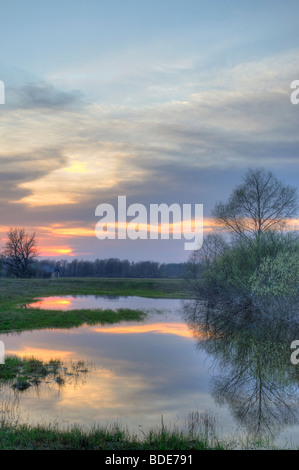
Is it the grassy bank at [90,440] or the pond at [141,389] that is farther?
the pond at [141,389]

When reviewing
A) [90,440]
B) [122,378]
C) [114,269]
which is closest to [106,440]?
[90,440]

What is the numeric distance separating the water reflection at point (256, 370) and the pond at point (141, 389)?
6 centimetres

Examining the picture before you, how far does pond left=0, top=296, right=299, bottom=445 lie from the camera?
1057cm

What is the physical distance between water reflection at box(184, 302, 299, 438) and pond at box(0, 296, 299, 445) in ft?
0.18

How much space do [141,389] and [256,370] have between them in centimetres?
517

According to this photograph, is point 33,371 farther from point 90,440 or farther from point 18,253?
point 18,253

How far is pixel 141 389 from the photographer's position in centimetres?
1341

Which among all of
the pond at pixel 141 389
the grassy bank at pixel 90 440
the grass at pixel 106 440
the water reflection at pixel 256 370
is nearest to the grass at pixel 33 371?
the pond at pixel 141 389

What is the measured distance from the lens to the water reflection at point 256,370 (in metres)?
11.4

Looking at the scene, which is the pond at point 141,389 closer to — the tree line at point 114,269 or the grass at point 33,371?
the grass at point 33,371

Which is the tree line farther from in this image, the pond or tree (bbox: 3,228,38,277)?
the pond

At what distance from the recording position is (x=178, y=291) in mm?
69312
